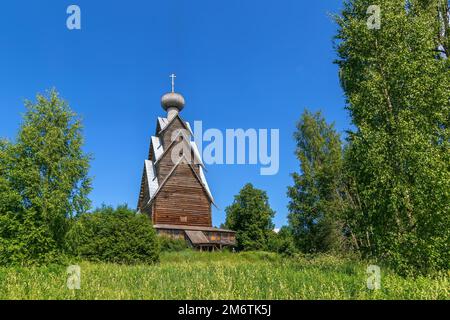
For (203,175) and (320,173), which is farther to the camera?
(203,175)

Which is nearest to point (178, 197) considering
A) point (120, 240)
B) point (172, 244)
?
point (172, 244)

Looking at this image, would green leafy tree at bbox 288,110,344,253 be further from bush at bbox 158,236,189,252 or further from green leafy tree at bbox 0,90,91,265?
green leafy tree at bbox 0,90,91,265

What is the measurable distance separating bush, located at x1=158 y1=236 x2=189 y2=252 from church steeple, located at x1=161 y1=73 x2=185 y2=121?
69.3 ft

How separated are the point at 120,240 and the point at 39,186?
36.2 feet

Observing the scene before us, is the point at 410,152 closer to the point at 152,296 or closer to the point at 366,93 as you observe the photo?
the point at 366,93

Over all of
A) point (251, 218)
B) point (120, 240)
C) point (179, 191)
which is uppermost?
point (179, 191)

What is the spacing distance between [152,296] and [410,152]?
974 centimetres

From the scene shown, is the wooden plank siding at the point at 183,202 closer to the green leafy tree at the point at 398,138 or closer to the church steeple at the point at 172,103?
the church steeple at the point at 172,103

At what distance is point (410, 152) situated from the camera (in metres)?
12.9

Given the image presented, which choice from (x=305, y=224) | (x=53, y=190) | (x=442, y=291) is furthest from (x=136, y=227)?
(x=442, y=291)

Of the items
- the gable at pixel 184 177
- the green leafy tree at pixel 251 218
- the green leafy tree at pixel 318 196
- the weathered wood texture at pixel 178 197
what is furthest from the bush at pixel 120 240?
the green leafy tree at pixel 251 218

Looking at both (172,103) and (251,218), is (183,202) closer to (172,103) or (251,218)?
(251,218)

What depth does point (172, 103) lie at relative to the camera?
5544 centimetres

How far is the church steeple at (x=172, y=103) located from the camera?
55.3m
